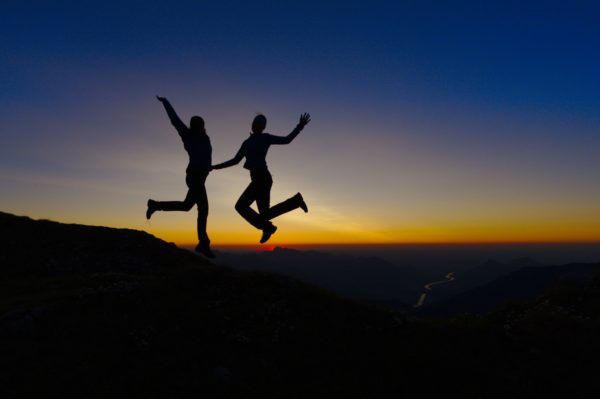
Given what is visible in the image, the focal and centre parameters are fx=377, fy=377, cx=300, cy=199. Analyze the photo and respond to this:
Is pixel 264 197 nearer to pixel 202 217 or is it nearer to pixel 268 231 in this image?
pixel 268 231

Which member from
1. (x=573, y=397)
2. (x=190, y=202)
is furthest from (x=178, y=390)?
(x=573, y=397)

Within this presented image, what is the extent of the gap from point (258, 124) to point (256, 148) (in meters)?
0.60

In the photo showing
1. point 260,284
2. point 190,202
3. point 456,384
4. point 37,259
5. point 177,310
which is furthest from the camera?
point 37,259

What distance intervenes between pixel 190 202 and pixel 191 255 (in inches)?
1353

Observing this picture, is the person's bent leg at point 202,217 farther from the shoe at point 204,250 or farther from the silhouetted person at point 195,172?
the shoe at point 204,250

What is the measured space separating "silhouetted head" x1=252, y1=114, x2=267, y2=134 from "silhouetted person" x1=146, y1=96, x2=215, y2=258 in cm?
117

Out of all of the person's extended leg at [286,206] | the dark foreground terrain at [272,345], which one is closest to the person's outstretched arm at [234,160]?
the person's extended leg at [286,206]

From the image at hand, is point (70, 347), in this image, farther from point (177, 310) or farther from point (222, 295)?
point (222, 295)

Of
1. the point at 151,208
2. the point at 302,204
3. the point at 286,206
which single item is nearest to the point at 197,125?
the point at 151,208

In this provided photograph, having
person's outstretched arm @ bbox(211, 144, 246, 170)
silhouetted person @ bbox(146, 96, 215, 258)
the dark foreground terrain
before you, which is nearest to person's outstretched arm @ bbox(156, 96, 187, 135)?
silhouetted person @ bbox(146, 96, 215, 258)

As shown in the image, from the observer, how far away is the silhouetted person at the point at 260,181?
927cm

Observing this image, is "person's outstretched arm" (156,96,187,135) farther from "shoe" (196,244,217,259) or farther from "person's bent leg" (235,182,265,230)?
"shoe" (196,244,217,259)

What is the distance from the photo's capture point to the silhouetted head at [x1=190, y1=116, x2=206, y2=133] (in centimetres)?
915

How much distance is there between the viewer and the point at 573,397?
36.3 ft
